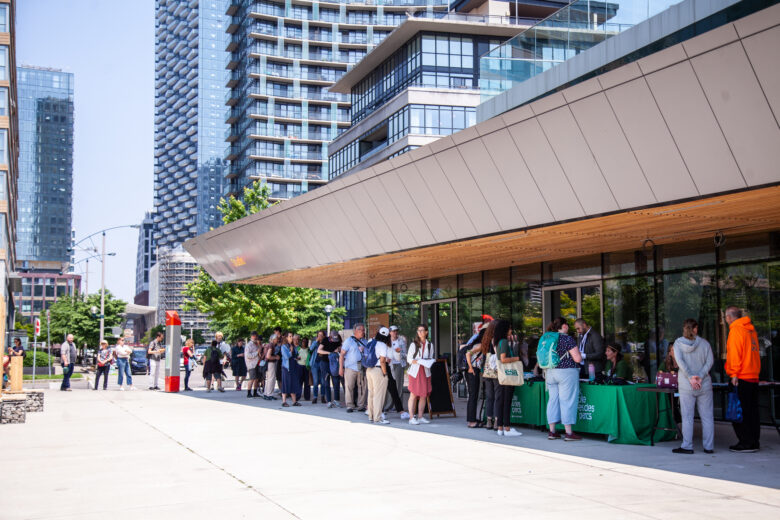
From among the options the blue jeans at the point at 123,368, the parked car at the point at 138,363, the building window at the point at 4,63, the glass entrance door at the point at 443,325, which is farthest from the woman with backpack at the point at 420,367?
the building window at the point at 4,63

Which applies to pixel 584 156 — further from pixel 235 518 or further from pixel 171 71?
pixel 171 71

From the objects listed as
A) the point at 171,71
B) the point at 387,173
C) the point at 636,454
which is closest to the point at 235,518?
the point at 636,454

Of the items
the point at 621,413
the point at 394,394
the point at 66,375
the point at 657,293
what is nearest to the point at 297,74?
the point at 66,375

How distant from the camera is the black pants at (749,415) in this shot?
1060 cm

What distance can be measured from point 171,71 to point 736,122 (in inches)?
7387

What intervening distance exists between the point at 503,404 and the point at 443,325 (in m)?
11.2

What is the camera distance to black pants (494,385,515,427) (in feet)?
41.8

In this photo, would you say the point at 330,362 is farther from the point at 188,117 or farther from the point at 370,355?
the point at 188,117

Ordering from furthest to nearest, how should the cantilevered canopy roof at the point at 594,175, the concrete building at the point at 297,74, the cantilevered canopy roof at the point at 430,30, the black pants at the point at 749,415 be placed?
the concrete building at the point at 297,74
the cantilevered canopy roof at the point at 430,30
the black pants at the point at 749,415
the cantilevered canopy roof at the point at 594,175

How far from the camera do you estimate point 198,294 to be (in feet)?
155

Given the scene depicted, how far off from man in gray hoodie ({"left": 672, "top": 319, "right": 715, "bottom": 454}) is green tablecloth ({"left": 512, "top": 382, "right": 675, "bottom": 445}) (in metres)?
0.84

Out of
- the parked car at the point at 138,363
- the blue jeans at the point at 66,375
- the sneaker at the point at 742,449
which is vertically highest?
the sneaker at the point at 742,449

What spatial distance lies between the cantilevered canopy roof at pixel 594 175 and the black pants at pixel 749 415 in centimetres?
257

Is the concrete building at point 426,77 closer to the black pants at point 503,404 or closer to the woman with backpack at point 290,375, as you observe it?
the woman with backpack at point 290,375
